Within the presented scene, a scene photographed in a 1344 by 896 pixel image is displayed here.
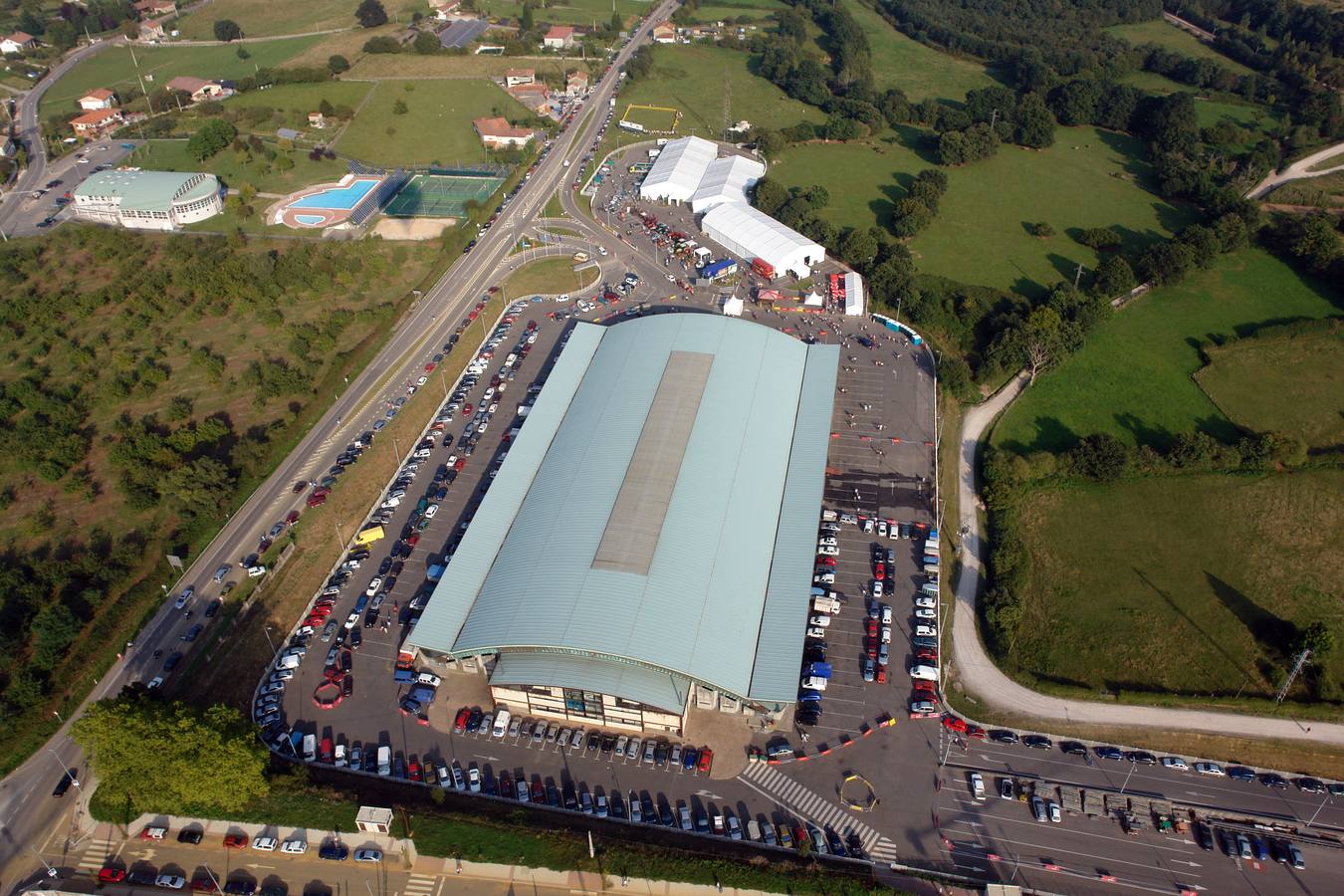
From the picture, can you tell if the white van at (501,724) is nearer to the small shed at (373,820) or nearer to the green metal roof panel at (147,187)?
the small shed at (373,820)

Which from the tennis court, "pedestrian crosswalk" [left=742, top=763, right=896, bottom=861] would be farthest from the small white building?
"pedestrian crosswalk" [left=742, top=763, right=896, bottom=861]

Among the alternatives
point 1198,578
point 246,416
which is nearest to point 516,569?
point 246,416

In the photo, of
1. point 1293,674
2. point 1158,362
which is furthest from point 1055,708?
point 1158,362

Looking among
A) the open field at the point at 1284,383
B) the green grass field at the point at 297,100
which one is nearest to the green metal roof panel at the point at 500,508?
the open field at the point at 1284,383

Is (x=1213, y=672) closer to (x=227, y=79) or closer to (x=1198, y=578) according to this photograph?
(x=1198, y=578)

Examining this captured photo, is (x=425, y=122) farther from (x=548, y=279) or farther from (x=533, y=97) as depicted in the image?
(x=548, y=279)
